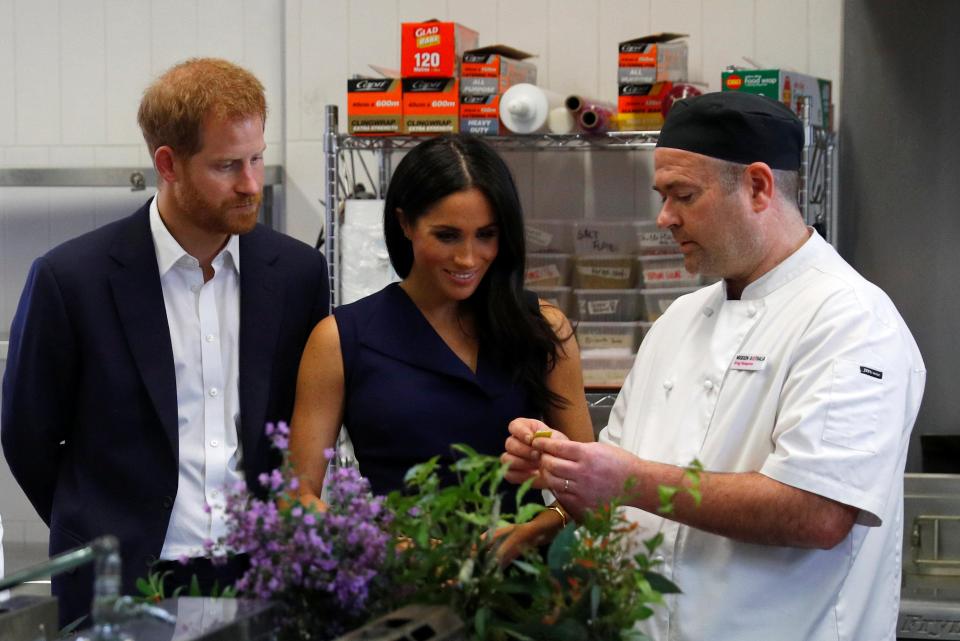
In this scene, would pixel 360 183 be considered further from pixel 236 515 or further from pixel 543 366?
pixel 236 515

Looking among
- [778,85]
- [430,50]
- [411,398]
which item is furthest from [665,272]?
[411,398]

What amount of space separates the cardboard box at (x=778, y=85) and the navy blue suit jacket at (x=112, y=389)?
1519 mm

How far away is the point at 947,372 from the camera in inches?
128

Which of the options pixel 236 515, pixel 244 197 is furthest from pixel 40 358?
pixel 236 515

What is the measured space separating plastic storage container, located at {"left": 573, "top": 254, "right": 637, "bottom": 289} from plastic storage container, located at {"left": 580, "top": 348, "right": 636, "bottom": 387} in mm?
167

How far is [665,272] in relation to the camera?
10.2 feet

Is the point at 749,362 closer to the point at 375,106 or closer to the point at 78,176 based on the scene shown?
the point at 375,106

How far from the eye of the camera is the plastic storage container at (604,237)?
3150 millimetres

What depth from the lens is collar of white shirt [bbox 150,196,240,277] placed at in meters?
1.83

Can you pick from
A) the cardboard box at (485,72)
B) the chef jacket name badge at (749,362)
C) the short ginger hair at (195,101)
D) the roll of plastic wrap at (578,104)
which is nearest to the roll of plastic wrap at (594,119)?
the roll of plastic wrap at (578,104)

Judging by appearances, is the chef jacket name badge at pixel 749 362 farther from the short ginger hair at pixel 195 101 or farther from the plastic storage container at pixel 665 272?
the plastic storage container at pixel 665 272

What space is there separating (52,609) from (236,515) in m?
0.23

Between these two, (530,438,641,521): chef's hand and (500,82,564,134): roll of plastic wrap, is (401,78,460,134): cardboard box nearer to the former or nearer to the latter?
(500,82,564,134): roll of plastic wrap

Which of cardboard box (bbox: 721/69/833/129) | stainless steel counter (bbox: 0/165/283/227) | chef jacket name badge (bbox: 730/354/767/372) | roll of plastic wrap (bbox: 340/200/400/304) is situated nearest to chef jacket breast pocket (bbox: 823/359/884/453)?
chef jacket name badge (bbox: 730/354/767/372)
